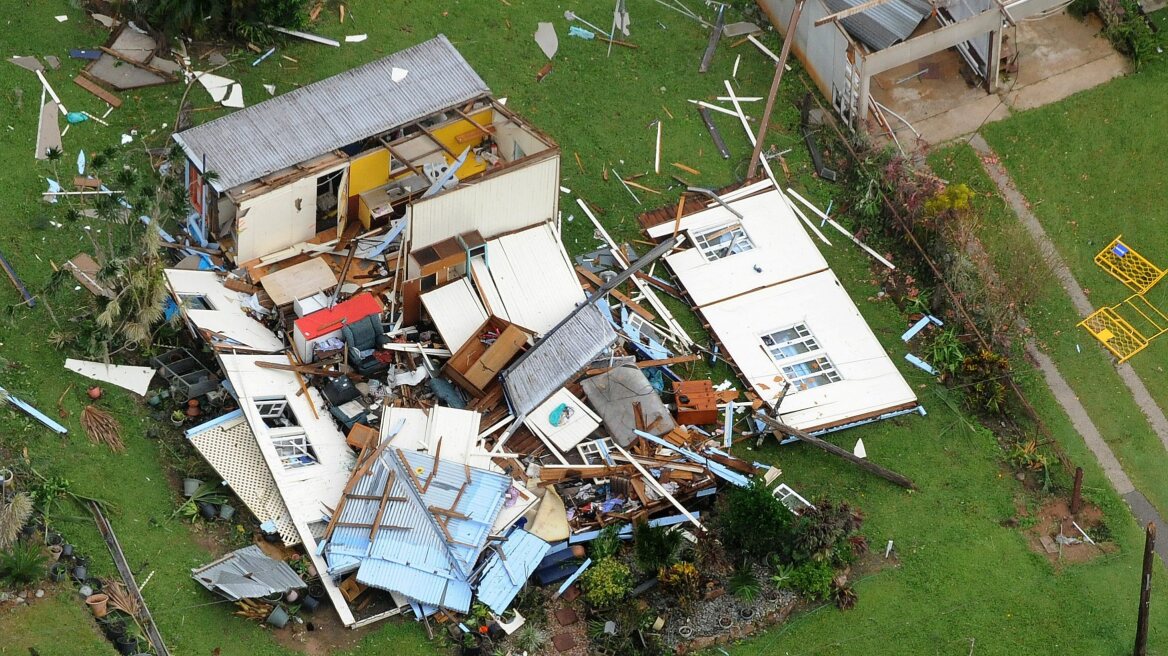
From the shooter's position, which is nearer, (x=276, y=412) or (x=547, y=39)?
(x=276, y=412)

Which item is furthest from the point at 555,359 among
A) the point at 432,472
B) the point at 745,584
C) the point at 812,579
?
the point at 812,579

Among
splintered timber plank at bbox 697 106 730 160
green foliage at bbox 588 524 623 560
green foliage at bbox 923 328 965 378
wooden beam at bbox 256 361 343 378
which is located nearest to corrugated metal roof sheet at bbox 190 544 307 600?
wooden beam at bbox 256 361 343 378

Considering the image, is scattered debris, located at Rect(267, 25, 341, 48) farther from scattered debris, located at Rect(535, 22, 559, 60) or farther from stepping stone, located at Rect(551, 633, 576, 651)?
stepping stone, located at Rect(551, 633, 576, 651)

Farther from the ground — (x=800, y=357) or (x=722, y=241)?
(x=722, y=241)

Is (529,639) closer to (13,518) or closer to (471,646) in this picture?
(471,646)

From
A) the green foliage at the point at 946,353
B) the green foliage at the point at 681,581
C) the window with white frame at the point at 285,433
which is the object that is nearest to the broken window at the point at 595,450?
the green foliage at the point at 681,581

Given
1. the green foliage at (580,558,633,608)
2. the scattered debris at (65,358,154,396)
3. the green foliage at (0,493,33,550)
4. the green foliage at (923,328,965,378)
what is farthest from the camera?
the green foliage at (923,328,965,378)
